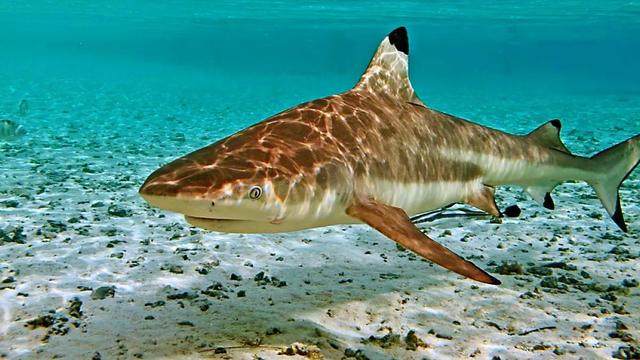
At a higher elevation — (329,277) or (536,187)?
(536,187)

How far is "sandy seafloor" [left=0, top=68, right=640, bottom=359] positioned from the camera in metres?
4.12

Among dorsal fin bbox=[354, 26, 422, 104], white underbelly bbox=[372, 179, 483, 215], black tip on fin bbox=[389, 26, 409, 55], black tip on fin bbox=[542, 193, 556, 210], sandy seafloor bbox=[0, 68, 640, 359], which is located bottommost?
sandy seafloor bbox=[0, 68, 640, 359]

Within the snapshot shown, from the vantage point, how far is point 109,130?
21.2 m

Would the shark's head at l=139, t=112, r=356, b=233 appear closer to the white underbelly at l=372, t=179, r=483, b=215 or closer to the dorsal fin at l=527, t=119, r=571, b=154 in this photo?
the white underbelly at l=372, t=179, r=483, b=215

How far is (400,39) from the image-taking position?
17.2 feet

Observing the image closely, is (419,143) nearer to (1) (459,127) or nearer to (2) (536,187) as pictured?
(1) (459,127)

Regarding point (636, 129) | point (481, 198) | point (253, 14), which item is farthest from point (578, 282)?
point (253, 14)

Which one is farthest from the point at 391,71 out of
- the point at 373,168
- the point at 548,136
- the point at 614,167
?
the point at 614,167

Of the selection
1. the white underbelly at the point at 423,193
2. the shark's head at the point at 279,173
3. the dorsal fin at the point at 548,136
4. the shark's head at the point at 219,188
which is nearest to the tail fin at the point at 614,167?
the dorsal fin at the point at 548,136

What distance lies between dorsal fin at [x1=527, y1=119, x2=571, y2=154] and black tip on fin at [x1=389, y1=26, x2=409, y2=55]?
1.95 m

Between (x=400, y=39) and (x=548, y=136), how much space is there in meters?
2.25

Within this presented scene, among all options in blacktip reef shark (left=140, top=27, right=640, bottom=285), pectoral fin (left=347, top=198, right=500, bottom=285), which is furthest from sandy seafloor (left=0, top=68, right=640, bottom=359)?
pectoral fin (left=347, top=198, right=500, bottom=285)

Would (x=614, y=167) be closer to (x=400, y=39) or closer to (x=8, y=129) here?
(x=400, y=39)

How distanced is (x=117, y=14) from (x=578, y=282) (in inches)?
2432
